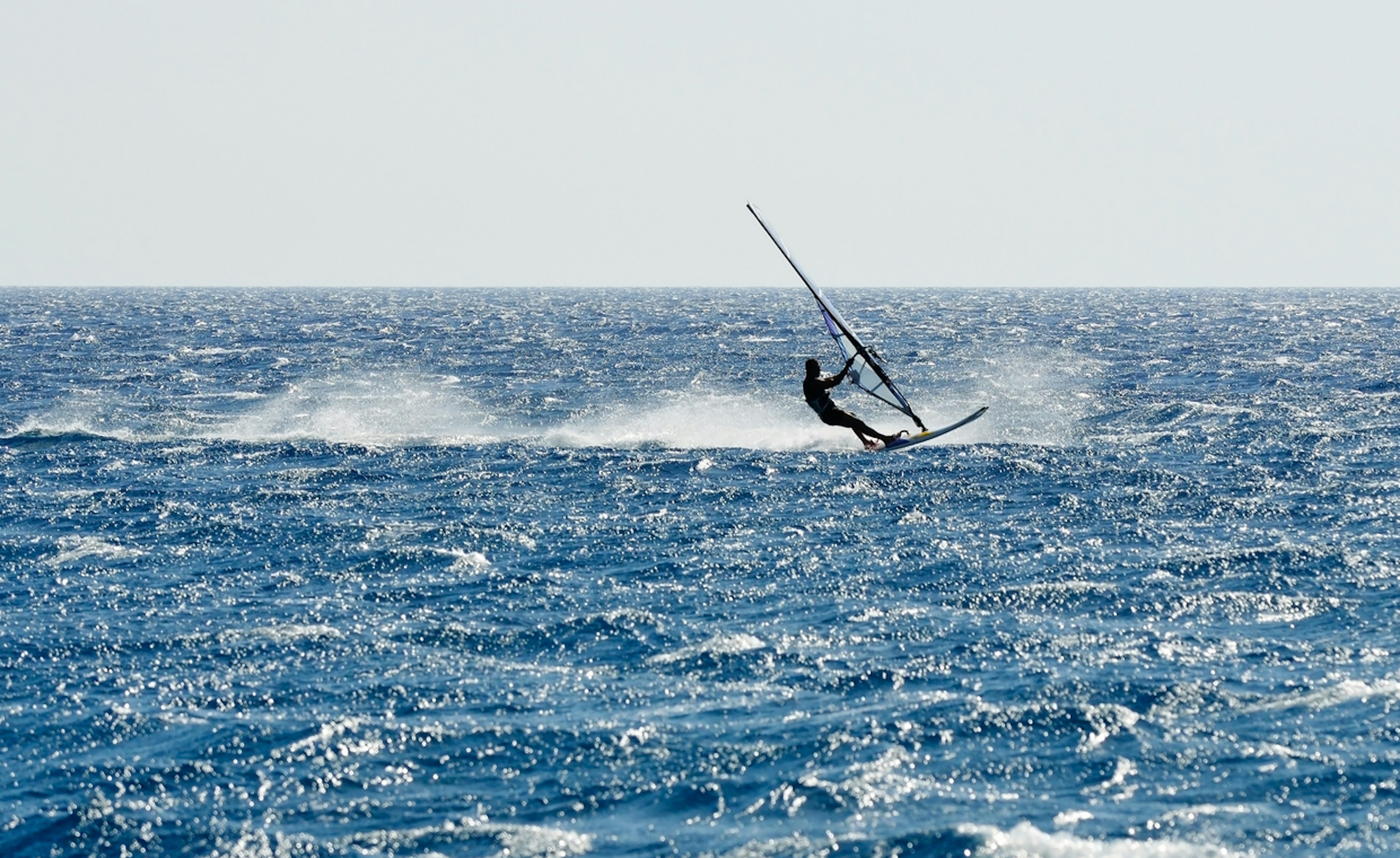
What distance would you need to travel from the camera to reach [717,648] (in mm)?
26953

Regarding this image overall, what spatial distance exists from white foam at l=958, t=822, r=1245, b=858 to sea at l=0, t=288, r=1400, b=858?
63 mm

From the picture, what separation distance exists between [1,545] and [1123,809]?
29.5 m

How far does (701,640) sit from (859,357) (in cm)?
1783

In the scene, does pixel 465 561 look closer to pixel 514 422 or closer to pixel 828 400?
pixel 828 400

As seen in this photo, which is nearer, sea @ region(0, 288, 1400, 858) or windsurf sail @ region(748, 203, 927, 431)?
sea @ region(0, 288, 1400, 858)

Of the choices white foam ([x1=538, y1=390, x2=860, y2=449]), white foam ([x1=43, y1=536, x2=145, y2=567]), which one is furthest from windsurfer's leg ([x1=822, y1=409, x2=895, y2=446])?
white foam ([x1=43, y1=536, x2=145, y2=567])

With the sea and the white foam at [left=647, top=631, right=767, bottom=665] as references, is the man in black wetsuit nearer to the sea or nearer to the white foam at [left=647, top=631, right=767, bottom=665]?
the sea

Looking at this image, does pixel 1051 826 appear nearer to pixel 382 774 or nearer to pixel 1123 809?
pixel 1123 809

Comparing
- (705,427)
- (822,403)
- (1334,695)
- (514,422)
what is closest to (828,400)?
(822,403)

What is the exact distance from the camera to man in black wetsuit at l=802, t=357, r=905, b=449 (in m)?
40.3

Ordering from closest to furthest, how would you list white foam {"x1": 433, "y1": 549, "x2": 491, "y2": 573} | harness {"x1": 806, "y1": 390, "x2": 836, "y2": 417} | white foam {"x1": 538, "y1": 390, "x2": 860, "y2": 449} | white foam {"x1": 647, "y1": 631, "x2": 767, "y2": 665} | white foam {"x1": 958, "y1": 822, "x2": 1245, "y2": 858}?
white foam {"x1": 958, "y1": 822, "x2": 1245, "y2": 858} < white foam {"x1": 647, "y1": 631, "x2": 767, "y2": 665} < white foam {"x1": 433, "y1": 549, "x2": 491, "y2": 573} < harness {"x1": 806, "y1": 390, "x2": 836, "y2": 417} < white foam {"x1": 538, "y1": 390, "x2": 860, "y2": 449}

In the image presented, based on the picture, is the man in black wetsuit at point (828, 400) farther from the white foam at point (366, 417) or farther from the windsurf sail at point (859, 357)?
the white foam at point (366, 417)

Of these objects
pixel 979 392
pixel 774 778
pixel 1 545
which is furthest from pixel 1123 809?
pixel 979 392

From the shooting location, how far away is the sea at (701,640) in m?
19.4
